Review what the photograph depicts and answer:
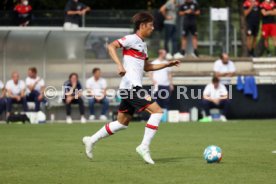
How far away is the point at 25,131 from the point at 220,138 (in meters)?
5.62

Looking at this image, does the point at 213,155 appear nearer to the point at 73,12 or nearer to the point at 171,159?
the point at 171,159

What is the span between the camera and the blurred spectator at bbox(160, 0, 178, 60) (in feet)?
103

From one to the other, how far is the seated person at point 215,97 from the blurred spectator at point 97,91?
3301mm

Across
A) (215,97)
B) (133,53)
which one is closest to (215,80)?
(215,97)

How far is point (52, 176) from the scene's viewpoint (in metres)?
11.7

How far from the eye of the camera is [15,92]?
28297 mm

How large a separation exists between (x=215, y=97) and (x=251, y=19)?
17.3 ft

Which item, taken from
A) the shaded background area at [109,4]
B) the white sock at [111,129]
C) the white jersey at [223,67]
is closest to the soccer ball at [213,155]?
the white sock at [111,129]

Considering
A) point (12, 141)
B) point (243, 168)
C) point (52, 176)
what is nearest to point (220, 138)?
point (12, 141)

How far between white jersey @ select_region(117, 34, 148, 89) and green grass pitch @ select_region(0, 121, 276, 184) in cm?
129

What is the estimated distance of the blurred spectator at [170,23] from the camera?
31.3 meters

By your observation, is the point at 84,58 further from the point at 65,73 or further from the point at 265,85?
the point at 265,85

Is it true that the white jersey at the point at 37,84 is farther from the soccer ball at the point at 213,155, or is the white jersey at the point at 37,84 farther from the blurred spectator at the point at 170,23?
the soccer ball at the point at 213,155

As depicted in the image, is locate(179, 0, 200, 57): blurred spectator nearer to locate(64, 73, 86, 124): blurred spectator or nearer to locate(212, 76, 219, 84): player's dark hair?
locate(212, 76, 219, 84): player's dark hair
